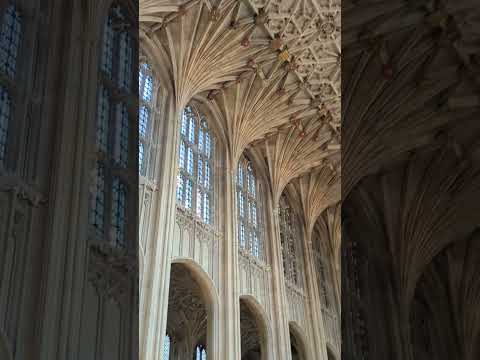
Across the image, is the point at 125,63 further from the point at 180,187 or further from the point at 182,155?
the point at 182,155

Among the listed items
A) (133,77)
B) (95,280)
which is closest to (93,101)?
(133,77)

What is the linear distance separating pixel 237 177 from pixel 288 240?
4.32 meters

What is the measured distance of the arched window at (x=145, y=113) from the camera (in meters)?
17.4

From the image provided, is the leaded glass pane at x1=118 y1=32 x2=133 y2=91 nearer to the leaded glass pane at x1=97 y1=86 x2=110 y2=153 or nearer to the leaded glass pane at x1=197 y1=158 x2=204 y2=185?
the leaded glass pane at x1=97 y1=86 x2=110 y2=153

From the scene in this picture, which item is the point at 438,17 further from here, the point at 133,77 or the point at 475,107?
the point at 133,77

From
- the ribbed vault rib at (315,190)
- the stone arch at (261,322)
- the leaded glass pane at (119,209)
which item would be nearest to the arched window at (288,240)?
the ribbed vault rib at (315,190)

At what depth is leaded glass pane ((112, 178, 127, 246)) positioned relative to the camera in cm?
841

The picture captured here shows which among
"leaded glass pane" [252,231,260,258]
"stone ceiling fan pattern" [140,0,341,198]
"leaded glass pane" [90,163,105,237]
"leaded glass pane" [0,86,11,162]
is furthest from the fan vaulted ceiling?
"leaded glass pane" [90,163,105,237]

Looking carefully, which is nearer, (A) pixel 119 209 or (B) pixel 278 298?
(A) pixel 119 209

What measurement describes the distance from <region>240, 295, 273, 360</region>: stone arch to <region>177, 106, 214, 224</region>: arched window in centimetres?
318

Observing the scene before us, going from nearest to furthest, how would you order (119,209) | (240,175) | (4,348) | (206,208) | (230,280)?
1. (4,348)
2. (119,209)
3. (230,280)
4. (206,208)
5. (240,175)

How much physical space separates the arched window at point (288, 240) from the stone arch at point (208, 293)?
20.7 feet

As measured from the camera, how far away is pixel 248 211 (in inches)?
907

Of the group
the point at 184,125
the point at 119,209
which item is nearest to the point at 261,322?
A: the point at 184,125
